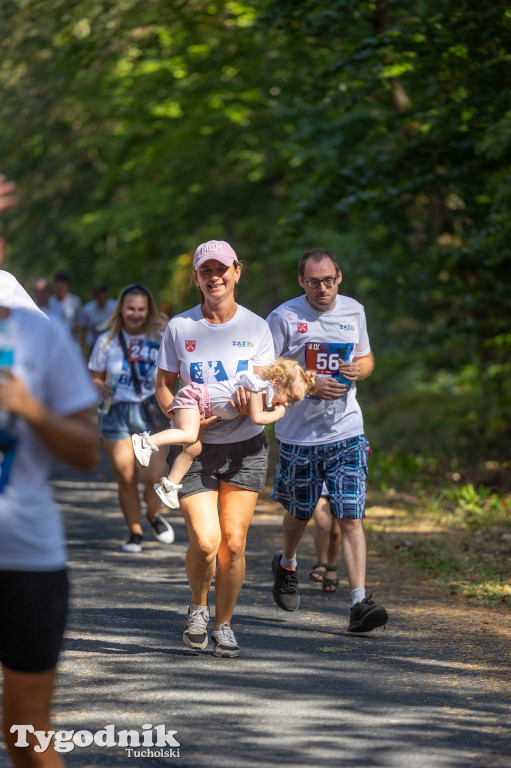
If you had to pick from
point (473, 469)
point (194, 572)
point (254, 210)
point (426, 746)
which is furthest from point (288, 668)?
point (254, 210)

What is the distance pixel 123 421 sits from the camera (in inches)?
371

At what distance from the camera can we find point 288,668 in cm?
575

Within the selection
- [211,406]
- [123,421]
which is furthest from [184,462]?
[123,421]

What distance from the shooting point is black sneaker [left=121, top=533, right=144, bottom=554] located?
9.31m

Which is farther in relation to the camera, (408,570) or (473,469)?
(473,469)

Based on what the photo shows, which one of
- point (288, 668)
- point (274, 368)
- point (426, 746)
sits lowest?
point (288, 668)

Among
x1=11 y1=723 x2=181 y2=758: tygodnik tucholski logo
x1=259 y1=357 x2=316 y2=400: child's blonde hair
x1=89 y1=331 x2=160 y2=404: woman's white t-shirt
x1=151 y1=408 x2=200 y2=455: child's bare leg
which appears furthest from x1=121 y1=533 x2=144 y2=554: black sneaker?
x1=11 y1=723 x2=181 y2=758: tygodnik tucholski logo

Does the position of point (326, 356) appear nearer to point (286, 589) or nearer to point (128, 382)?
point (286, 589)

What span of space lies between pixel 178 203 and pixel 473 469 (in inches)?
334

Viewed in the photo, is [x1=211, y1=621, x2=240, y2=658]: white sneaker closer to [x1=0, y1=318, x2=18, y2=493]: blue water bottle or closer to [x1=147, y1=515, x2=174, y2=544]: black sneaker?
[x1=0, y1=318, x2=18, y2=493]: blue water bottle

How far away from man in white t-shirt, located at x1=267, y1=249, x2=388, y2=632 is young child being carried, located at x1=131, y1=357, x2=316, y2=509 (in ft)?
2.94

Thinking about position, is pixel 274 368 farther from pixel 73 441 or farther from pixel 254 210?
pixel 254 210

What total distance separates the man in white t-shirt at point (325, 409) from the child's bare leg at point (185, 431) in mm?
1199

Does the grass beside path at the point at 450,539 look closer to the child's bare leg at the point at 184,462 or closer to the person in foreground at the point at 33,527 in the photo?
the child's bare leg at the point at 184,462
